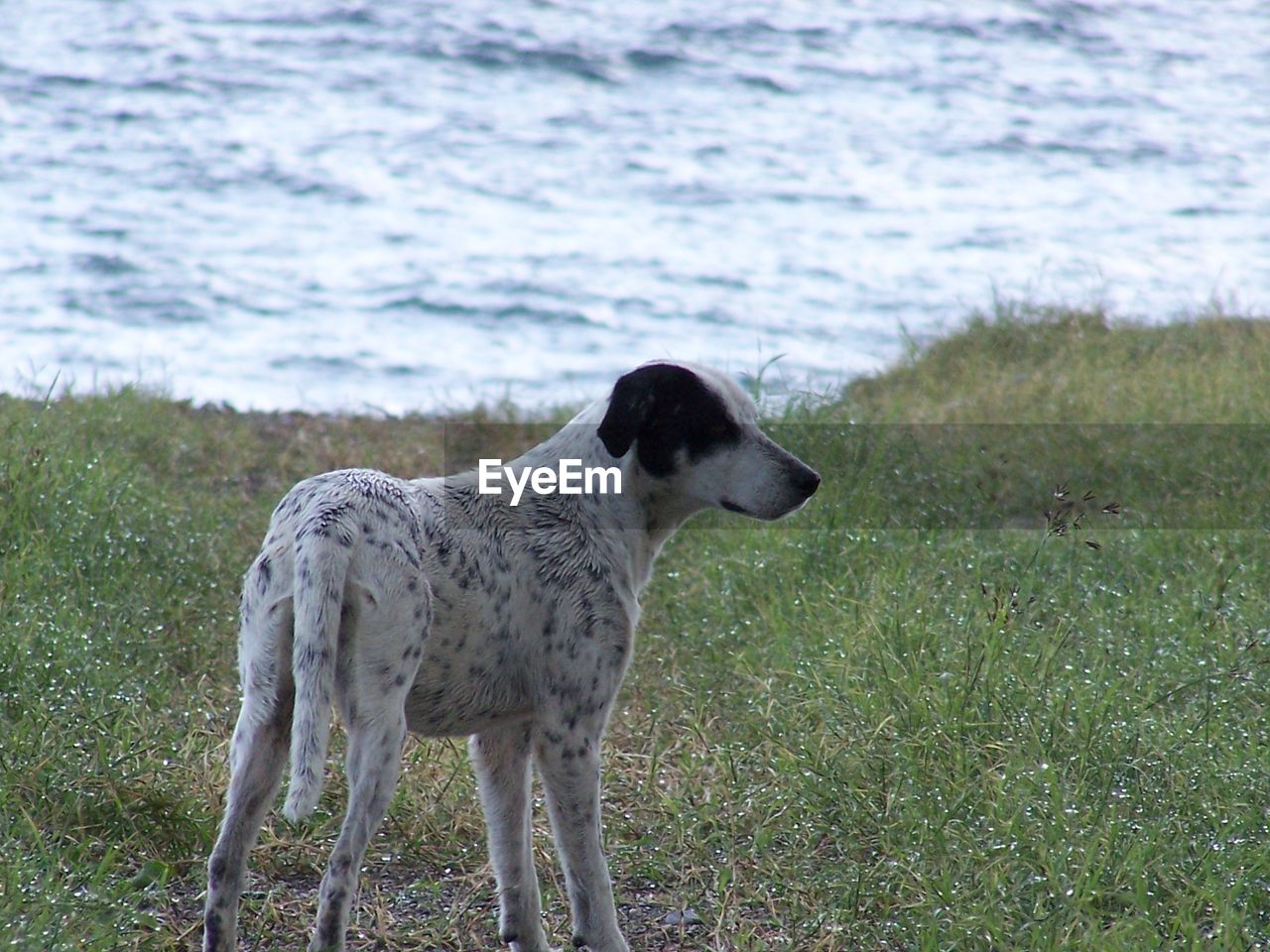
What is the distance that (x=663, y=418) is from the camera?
11.9 ft

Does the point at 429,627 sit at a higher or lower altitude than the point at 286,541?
lower

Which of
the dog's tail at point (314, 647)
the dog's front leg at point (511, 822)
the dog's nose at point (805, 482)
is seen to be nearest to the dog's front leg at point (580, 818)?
the dog's front leg at point (511, 822)

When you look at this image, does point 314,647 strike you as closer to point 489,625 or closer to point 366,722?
point 366,722

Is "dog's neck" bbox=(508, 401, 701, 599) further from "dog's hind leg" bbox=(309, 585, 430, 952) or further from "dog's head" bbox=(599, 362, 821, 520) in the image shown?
"dog's hind leg" bbox=(309, 585, 430, 952)

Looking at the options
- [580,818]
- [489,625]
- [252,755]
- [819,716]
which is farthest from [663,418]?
[819,716]

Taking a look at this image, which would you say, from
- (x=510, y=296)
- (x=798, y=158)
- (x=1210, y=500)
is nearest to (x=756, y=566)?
(x=1210, y=500)

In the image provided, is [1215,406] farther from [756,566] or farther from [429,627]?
[429,627]

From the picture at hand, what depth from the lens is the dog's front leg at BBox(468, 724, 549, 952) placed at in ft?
12.0

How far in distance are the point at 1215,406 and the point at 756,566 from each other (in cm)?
273

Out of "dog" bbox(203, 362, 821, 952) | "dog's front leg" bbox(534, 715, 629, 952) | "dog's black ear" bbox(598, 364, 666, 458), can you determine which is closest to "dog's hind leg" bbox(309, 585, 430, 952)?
"dog" bbox(203, 362, 821, 952)

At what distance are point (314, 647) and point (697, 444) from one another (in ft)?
3.69

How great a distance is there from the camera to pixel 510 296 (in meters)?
12.3

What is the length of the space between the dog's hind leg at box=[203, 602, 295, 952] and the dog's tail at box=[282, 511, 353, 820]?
59mm

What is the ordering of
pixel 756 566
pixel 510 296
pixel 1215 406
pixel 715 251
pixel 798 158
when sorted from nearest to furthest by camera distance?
pixel 756 566 → pixel 1215 406 → pixel 510 296 → pixel 715 251 → pixel 798 158
